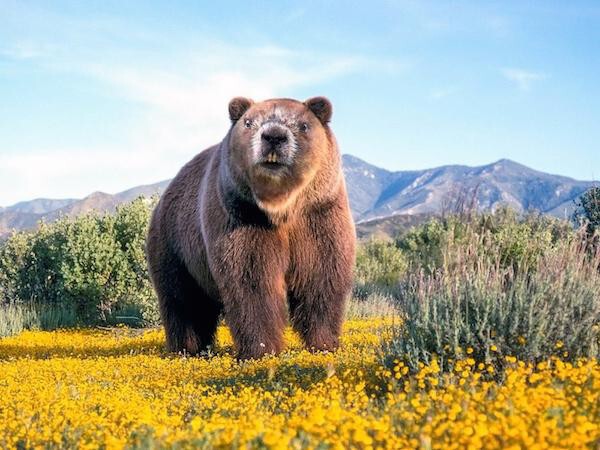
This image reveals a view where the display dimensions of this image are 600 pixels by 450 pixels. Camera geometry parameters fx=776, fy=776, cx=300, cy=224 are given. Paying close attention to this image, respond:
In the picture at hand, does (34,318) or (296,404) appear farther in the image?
(34,318)

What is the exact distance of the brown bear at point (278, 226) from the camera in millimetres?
8547

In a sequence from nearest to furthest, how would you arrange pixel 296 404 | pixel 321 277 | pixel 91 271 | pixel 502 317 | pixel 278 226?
pixel 296 404, pixel 502 317, pixel 278 226, pixel 321 277, pixel 91 271

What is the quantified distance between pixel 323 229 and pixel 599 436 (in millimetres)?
4983

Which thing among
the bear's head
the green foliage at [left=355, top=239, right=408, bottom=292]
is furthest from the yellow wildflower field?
the green foliage at [left=355, top=239, right=408, bottom=292]

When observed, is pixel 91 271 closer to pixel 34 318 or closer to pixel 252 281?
pixel 34 318

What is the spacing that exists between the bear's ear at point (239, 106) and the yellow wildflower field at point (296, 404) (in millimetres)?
2918

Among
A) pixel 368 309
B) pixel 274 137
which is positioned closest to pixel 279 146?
pixel 274 137

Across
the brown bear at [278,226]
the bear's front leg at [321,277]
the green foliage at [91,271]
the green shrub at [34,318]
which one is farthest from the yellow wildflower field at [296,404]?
the green foliage at [91,271]

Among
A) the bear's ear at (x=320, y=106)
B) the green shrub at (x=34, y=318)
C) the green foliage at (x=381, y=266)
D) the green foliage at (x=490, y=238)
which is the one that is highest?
the bear's ear at (x=320, y=106)

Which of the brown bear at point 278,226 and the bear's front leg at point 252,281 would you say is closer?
the brown bear at point 278,226

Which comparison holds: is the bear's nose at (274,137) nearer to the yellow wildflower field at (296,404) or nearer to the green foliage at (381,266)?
the yellow wildflower field at (296,404)

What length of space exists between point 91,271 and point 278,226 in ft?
47.2

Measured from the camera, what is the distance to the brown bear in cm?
855

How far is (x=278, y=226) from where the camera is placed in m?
8.97
